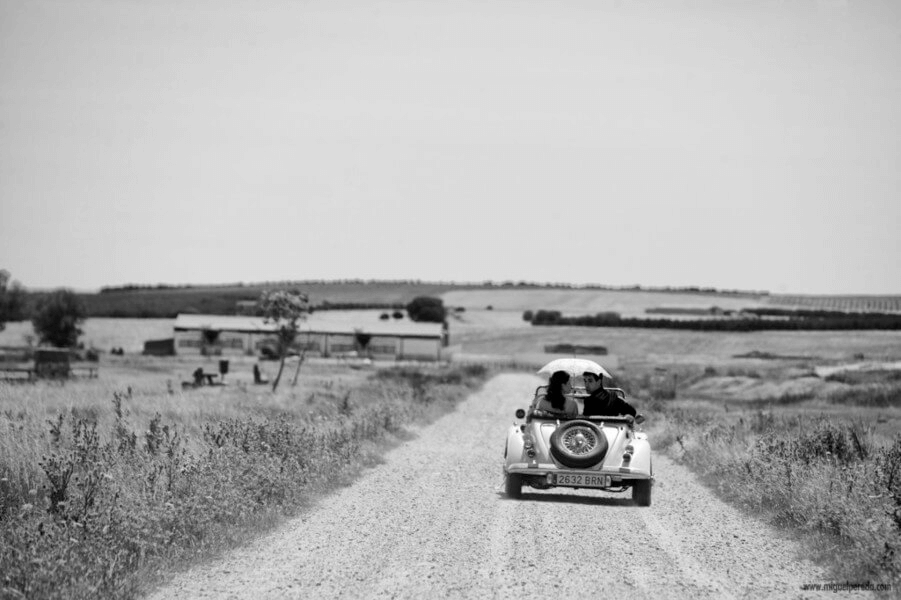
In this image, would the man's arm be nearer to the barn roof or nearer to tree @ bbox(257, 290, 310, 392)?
tree @ bbox(257, 290, 310, 392)

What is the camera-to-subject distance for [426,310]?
466 ft

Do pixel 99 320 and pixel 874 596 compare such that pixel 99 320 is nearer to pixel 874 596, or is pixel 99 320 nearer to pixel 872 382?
pixel 872 382

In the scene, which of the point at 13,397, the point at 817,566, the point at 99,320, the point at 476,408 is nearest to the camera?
Result: the point at 817,566

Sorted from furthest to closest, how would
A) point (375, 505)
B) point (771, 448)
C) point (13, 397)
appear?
1. point (13, 397)
2. point (771, 448)
3. point (375, 505)

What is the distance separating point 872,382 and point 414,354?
54.5 m

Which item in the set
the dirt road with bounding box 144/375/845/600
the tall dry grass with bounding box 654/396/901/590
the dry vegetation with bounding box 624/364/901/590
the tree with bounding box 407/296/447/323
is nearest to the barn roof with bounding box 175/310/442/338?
the tree with bounding box 407/296/447/323

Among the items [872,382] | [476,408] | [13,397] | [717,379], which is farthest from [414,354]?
[13,397]

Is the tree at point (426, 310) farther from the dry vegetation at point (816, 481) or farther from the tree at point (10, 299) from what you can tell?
the dry vegetation at point (816, 481)

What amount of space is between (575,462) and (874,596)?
5.45 m

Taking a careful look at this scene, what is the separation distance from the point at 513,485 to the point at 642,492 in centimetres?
184

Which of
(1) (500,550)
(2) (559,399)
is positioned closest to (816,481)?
(2) (559,399)

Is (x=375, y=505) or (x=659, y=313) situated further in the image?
(x=659, y=313)

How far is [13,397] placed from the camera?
25.7m

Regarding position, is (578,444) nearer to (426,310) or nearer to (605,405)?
(605,405)
